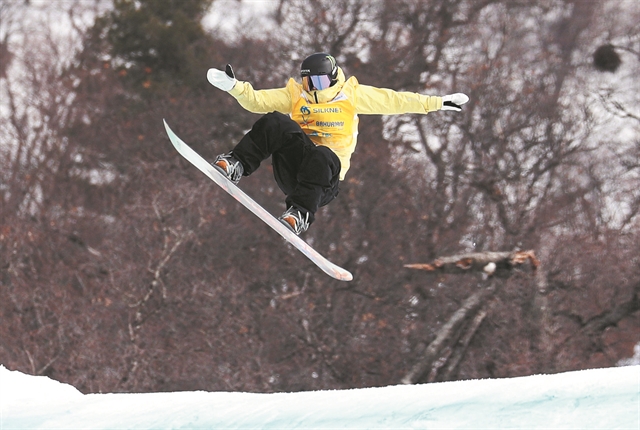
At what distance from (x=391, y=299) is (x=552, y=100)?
8639 mm

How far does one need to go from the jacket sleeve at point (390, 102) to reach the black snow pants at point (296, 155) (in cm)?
42

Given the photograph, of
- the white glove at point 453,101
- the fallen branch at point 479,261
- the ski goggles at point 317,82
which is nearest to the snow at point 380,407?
the white glove at point 453,101

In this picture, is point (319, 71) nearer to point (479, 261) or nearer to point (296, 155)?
point (296, 155)

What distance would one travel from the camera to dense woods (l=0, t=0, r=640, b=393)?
17.9 metres

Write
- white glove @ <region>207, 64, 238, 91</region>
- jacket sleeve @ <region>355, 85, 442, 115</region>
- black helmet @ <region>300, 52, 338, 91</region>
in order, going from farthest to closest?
1. jacket sleeve @ <region>355, 85, 442, 115</region>
2. black helmet @ <region>300, 52, 338, 91</region>
3. white glove @ <region>207, 64, 238, 91</region>

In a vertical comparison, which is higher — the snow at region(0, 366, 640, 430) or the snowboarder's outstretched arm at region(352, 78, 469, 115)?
the snowboarder's outstretched arm at region(352, 78, 469, 115)

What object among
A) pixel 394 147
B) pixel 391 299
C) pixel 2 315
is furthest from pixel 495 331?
pixel 2 315

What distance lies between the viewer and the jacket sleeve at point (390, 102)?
577 centimetres

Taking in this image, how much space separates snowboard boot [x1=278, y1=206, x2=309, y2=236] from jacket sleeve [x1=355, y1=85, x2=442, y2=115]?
817mm

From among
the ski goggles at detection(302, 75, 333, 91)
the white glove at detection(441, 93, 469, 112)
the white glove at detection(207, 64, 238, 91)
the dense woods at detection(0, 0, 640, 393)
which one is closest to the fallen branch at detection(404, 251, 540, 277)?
the dense woods at detection(0, 0, 640, 393)

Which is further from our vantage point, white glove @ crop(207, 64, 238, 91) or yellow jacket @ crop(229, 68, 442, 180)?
yellow jacket @ crop(229, 68, 442, 180)

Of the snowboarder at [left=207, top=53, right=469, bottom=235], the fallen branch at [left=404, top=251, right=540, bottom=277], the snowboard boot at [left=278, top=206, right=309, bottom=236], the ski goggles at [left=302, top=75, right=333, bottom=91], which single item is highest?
the ski goggles at [left=302, top=75, right=333, bottom=91]

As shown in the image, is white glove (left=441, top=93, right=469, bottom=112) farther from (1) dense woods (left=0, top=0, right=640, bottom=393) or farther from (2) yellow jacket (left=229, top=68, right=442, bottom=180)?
(1) dense woods (left=0, top=0, right=640, bottom=393)

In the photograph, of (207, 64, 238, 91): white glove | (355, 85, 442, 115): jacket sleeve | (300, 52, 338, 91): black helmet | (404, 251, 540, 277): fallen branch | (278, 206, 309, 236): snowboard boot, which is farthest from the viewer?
(404, 251, 540, 277): fallen branch
